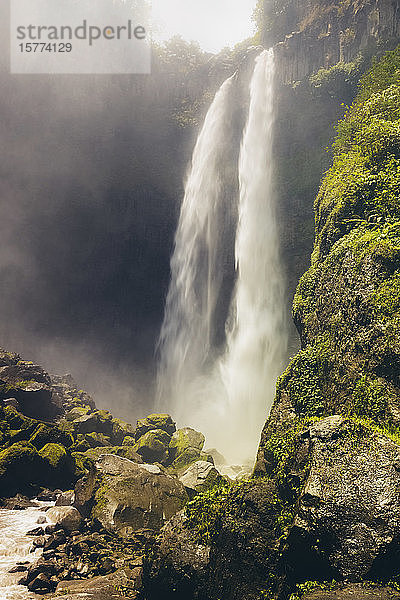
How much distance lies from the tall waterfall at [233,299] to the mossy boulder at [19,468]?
932cm

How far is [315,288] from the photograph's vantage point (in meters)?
11.4

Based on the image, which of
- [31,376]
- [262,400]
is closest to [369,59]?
[262,400]

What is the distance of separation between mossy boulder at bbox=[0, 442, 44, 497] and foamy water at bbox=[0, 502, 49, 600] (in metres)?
1.00

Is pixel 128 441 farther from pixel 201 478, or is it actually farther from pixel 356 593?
pixel 356 593

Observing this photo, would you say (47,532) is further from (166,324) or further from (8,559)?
(166,324)

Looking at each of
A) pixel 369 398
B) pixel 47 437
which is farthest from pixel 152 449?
pixel 369 398

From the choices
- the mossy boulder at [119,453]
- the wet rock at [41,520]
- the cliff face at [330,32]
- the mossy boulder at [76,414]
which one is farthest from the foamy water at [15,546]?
the cliff face at [330,32]

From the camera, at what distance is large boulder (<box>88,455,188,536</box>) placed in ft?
28.0

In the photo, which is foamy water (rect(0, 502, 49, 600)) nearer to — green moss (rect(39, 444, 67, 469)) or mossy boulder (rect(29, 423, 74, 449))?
green moss (rect(39, 444, 67, 469))

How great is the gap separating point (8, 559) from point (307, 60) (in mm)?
30491

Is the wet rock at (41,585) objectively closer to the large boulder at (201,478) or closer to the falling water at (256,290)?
the large boulder at (201,478)

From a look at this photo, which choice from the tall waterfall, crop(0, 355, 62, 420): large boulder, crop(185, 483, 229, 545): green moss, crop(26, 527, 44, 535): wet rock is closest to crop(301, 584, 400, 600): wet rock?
crop(185, 483, 229, 545): green moss

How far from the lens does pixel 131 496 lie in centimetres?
905

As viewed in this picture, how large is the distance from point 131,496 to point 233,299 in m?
15.4
